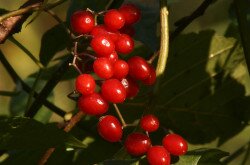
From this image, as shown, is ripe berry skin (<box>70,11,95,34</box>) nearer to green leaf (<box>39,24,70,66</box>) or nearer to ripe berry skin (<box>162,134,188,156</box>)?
ripe berry skin (<box>162,134,188,156</box>)

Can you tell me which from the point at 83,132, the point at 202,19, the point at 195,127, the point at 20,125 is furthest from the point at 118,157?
the point at 202,19

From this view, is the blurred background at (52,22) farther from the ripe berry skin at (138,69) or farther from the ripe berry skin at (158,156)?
the ripe berry skin at (158,156)

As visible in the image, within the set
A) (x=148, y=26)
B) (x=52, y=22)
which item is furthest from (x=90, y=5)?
(x=52, y=22)

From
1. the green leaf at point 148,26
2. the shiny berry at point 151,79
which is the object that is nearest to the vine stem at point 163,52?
the shiny berry at point 151,79

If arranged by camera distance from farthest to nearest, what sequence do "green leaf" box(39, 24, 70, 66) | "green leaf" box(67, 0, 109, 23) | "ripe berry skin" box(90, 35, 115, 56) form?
"green leaf" box(39, 24, 70, 66), "green leaf" box(67, 0, 109, 23), "ripe berry skin" box(90, 35, 115, 56)

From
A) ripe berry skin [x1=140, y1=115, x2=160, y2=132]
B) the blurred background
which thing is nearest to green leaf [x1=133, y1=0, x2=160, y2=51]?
the blurred background

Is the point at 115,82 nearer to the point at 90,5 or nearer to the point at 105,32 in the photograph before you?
the point at 105,32
